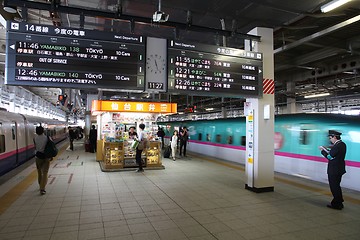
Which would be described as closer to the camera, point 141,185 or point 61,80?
point 61,80

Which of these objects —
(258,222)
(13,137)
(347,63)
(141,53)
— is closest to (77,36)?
(141,53)

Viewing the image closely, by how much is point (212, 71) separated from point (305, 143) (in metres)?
5.10

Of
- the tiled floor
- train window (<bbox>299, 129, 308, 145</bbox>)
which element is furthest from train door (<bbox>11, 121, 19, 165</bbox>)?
train window (<bbox>299, 129, 308, 145</bbox>)

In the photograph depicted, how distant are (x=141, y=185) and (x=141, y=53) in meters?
3.84

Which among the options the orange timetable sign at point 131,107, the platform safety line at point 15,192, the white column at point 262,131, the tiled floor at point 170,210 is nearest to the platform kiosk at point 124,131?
the orange timetable sign at point 131,107

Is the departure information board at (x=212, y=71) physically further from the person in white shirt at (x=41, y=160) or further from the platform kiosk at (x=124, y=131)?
the platform kiosk at (x=124, y=131)

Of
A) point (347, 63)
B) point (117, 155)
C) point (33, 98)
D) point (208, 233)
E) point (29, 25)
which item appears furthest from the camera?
point (33, 98)

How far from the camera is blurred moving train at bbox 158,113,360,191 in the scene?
7.07 meters

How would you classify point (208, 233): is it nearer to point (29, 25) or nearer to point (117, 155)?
point (29, 25)

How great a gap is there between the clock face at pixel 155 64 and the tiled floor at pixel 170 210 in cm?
283

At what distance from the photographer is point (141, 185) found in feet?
23.4

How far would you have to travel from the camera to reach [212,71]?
5.52 meters

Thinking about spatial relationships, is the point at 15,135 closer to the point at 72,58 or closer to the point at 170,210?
the point at 72,58

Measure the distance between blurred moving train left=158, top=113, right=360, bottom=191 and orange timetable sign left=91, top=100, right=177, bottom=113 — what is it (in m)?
3.59
